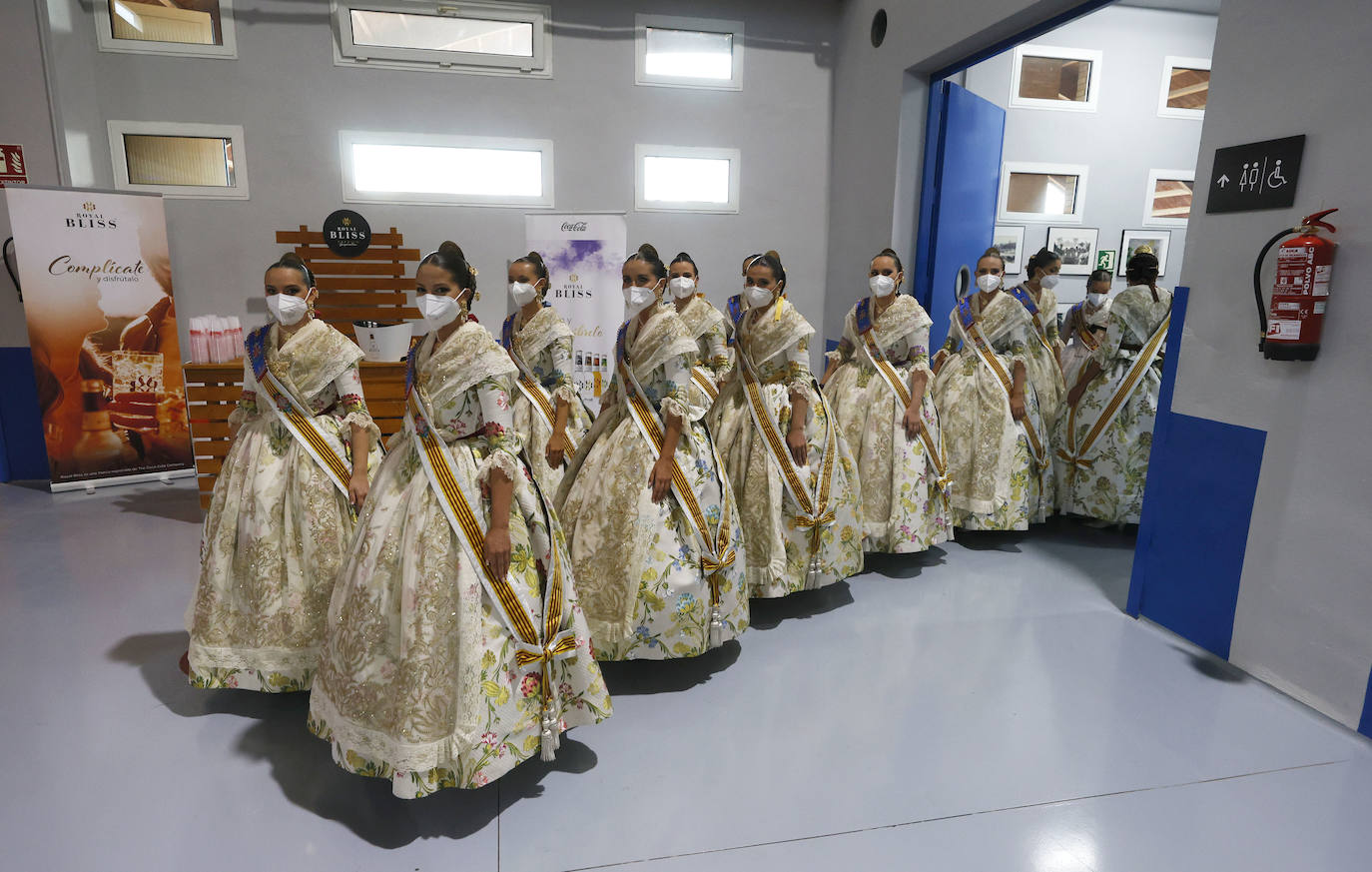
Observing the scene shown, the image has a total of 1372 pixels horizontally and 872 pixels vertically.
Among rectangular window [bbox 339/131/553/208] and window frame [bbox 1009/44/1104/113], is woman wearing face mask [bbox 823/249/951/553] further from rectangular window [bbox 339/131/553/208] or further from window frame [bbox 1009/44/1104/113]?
window frame [bbox 1009/44/1104/113]

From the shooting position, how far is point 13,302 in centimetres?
553

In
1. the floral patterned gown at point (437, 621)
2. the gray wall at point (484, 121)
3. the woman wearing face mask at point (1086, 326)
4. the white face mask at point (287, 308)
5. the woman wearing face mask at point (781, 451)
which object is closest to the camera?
the floral patterned gown at point (437, 621)

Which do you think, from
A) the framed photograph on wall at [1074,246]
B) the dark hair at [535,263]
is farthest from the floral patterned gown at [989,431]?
the framed photograph on wall at [1074,246]

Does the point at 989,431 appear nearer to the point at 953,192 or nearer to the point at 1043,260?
the point at 1043,260

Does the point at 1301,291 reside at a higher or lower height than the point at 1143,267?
lower

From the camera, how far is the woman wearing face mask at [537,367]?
386 cm

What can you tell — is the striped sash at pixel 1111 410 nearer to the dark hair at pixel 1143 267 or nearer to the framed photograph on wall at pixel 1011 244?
the dark hair at pixel 1143 267

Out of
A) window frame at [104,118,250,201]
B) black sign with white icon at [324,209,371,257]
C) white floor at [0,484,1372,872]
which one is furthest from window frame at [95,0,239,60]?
white floor at [0,484,1372,872]

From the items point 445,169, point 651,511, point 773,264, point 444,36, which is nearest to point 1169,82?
point 773,264

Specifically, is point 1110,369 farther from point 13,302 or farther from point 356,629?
point 13,302

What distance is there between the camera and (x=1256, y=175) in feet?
9.41

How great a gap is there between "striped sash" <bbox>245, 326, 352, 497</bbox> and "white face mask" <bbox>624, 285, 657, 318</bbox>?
3.85 feet

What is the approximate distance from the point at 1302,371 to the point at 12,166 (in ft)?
25.2

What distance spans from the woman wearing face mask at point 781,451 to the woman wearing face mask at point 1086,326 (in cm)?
245
